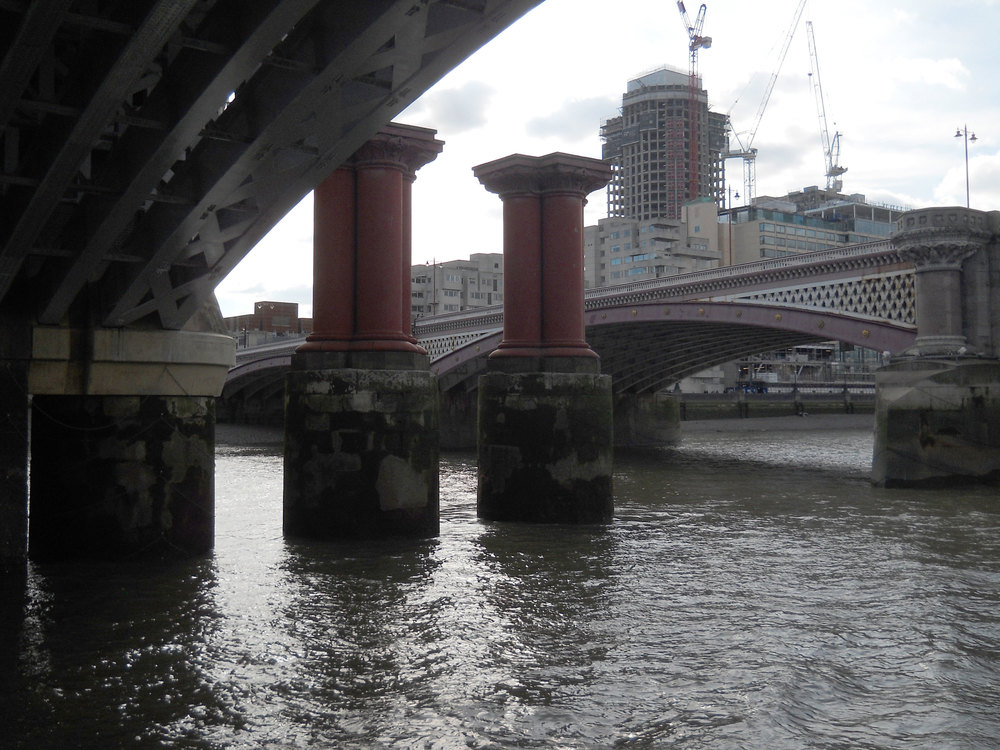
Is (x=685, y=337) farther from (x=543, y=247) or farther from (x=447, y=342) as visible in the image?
(x=543, y=247)

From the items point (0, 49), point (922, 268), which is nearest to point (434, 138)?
point (0, 49)

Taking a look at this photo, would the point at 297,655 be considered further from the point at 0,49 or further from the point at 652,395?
the point at 652,395

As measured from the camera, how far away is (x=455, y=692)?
6.25 m

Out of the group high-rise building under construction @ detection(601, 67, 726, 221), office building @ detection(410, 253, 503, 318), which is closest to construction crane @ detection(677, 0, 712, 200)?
high-rise building under construction @ detection(601, 67, 726, 221)

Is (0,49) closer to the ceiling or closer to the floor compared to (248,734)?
closer to the ceiling

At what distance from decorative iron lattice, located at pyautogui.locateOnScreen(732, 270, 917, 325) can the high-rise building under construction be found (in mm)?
122443

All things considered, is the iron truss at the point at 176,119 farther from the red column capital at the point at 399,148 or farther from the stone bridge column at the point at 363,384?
the red column capital at the point at 399,148

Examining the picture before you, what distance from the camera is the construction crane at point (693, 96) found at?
484 feet

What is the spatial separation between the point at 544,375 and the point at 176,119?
7.43m

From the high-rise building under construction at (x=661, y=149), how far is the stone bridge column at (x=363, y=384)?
445 ft

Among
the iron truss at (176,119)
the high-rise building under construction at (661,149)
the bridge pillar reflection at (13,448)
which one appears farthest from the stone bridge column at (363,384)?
the high-rise building under construction at (661,149)

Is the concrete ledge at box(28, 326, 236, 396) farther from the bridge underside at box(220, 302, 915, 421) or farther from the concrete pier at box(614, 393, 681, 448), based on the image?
the concrete pier at box(614, 393, 681, 448)

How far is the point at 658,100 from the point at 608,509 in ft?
480

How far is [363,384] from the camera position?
1147 cm
